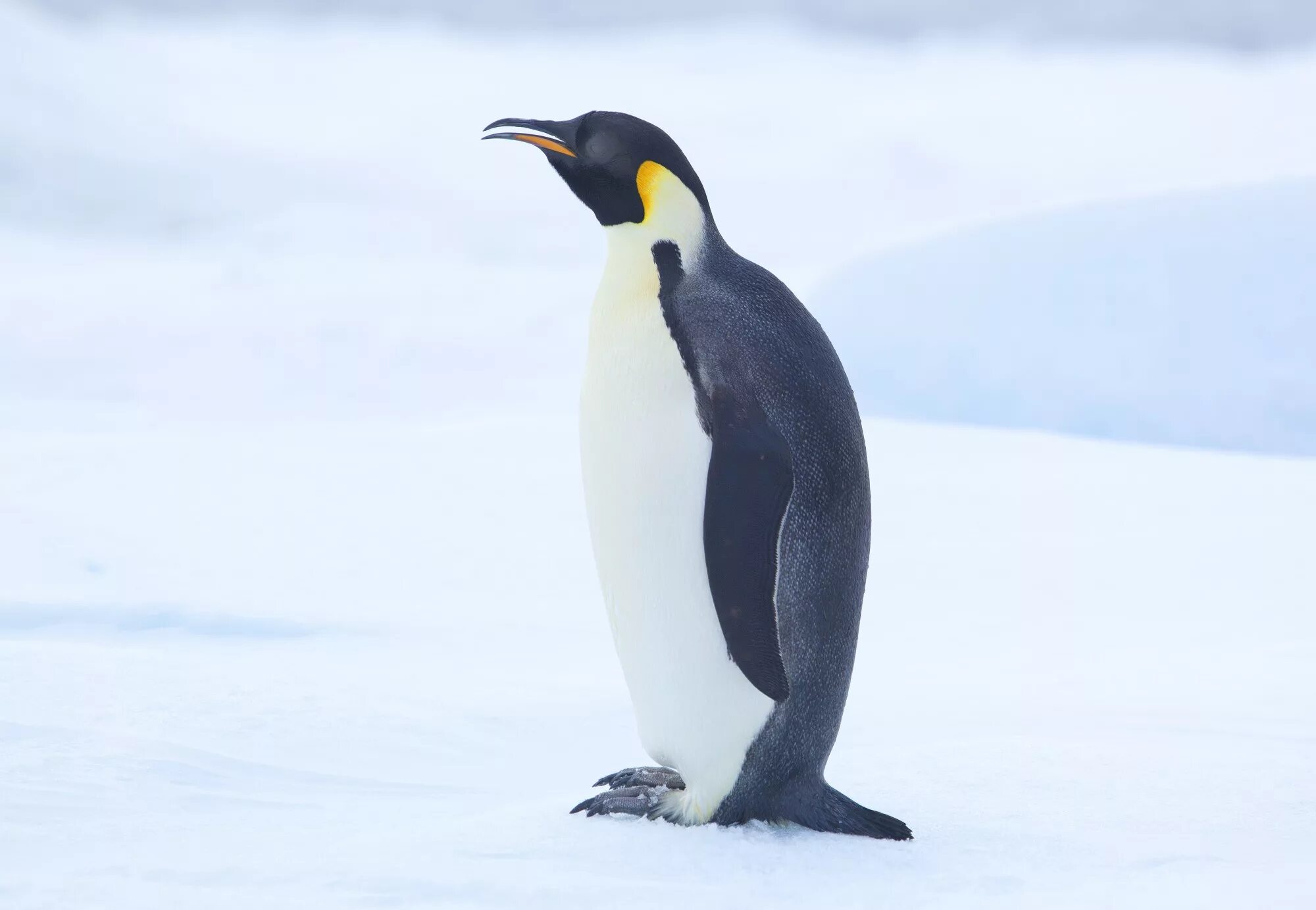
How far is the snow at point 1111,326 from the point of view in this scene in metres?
7.66

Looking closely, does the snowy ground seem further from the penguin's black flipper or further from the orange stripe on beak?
the orange stripe on beak

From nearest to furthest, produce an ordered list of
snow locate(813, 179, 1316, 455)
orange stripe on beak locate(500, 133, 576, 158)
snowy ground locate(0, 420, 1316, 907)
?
1. snowy ground locate(0, 420, 1316, 907)
2. orange stripe on beak locate(500, 133, 576, 158)
3. snow locate(813, 179, 1316, 455)

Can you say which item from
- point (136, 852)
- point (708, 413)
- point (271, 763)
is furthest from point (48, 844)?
point (708, 413)

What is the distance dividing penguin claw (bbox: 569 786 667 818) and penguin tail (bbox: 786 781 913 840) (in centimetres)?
22

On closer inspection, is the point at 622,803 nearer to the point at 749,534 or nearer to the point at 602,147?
the point at 749,534

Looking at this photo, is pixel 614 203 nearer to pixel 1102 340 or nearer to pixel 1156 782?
pixel 1156 782

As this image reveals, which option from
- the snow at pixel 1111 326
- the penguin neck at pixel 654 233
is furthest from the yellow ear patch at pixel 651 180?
the snow at pixel 1111 326

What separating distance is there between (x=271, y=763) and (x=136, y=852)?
690mm

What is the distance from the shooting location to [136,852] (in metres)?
2.01

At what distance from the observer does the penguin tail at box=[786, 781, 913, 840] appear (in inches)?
83.4

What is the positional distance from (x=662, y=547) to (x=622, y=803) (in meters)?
0.42

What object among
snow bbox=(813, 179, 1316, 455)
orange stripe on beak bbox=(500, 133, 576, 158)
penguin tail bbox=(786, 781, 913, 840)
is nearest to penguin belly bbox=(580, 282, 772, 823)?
penguin tail bbox=(786, 781, 913, 840)

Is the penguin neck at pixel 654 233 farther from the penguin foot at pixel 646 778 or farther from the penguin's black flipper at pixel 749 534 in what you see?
the penguin foot at pixel 646 778

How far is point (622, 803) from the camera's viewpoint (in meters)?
2.18
